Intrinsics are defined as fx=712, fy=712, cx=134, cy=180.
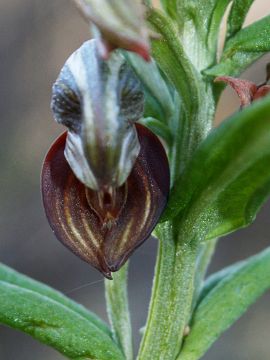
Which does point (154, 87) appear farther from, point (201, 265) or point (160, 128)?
point (201, 265)

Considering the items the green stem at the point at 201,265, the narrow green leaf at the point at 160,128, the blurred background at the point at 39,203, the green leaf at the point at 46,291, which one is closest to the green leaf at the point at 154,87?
the narrow green leaf at the point at 160,128

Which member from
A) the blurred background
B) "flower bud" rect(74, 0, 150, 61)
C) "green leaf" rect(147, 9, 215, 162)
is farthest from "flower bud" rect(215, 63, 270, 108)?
the blurred background

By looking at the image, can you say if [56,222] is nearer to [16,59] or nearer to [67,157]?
[67,157]

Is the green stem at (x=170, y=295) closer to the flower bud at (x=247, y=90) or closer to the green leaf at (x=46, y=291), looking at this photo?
the green leaf at (x=46, y=291)

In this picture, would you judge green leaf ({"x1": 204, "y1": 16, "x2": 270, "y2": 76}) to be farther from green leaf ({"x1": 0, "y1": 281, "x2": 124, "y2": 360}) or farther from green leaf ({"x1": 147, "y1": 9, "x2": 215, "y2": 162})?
green leaf ({"x1": 0, "y1": 281, "x2": 124, "y2": 360})

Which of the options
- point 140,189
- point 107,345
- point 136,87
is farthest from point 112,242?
point 107,345

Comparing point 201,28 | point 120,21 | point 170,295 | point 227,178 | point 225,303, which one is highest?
point 120,21

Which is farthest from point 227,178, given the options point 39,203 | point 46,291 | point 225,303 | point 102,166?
point 39,203
